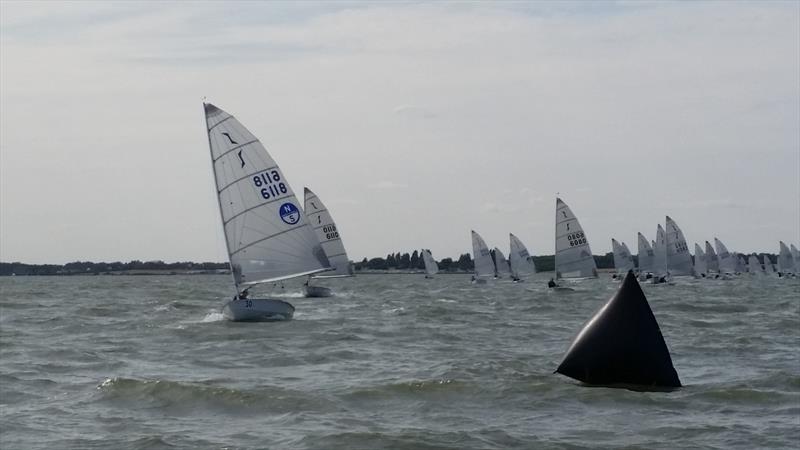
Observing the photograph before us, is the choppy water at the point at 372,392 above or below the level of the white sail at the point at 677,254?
below

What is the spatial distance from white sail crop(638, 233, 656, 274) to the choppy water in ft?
201

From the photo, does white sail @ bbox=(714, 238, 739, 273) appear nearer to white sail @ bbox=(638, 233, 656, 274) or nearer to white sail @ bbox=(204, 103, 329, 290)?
white sail @ bbox=(638, 233, 656, 274)

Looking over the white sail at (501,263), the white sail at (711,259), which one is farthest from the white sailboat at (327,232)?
the white sail at (711,259)

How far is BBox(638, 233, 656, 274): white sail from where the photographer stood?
90562mm

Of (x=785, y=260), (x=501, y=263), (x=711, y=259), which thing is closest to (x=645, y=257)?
(x=501, y=263)

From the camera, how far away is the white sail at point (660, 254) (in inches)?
3499

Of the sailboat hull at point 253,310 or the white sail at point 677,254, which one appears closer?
the sailboat hull at point 253,310

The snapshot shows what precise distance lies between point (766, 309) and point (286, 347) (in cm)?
2291

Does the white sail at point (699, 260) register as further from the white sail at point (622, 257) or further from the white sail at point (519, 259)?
the white sail at point (519, 259)

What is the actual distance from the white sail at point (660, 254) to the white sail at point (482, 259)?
12368 millimetres

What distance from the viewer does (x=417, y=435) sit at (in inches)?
524

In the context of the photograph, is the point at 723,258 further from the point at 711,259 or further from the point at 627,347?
the point at 627,347

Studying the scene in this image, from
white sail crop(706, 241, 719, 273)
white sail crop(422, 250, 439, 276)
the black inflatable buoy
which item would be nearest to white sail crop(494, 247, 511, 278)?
white sail crop(422, 250, 439, 276)

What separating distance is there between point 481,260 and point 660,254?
13608 millimetres
